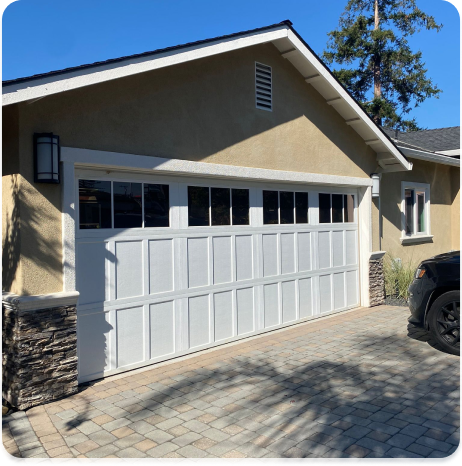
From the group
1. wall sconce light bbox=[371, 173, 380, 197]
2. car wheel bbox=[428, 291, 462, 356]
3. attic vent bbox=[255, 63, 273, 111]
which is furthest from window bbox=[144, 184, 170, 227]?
wall sconce light bbox=[371, 173, 380, 197]

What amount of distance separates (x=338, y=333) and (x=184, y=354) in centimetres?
276

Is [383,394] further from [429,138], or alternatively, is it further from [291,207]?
[429,138]

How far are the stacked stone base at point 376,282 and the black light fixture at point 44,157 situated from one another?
7.10 meters

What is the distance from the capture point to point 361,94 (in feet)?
87.8

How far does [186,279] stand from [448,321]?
3705mm

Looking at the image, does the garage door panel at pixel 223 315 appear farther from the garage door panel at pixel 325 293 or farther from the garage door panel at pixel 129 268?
the garage door panel at pixel 325 293

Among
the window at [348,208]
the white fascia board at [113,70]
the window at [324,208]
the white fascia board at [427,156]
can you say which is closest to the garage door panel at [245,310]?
the window at [324,208]

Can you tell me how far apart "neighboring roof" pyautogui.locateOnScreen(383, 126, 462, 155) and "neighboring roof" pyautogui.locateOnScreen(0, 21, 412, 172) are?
4097 mm

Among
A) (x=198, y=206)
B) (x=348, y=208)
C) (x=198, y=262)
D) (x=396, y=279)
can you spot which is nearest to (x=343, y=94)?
(x=348, y=208)

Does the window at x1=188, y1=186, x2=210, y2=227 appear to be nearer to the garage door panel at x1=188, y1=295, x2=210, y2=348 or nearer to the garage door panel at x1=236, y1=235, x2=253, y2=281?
the garage door panel at x1=236, y1=235, x2=253, y2=281

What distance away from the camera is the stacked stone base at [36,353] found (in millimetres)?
4871

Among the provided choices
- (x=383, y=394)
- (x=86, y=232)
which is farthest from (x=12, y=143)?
(x=383, y=394)

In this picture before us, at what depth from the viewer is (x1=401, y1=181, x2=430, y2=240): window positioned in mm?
12007

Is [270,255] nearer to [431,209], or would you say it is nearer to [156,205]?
[156,205]
